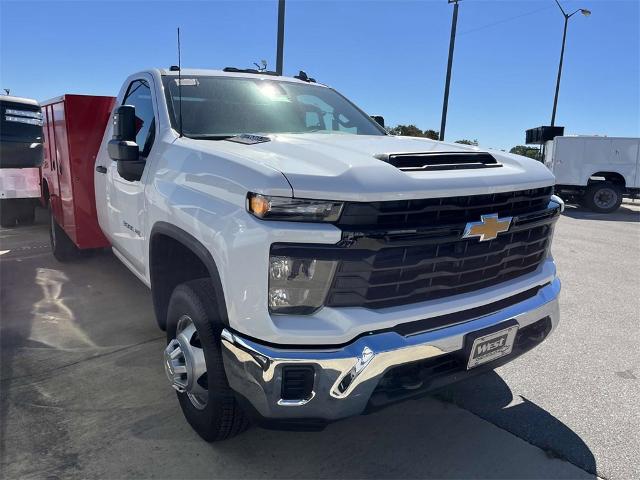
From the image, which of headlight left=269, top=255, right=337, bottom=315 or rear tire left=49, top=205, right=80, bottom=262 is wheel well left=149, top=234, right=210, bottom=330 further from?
rear tire left=49, top=205, right=80, bottom=262

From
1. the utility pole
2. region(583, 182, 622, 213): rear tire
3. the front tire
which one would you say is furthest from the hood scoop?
region(583, 182, 622, 213): rear tire

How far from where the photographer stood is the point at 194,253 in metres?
2.47

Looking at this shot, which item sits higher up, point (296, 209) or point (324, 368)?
point (296, 209)

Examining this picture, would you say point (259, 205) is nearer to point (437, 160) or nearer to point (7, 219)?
point (437, 160)

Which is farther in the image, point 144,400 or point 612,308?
point 612,308

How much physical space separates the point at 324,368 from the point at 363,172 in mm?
778

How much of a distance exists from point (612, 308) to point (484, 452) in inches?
124

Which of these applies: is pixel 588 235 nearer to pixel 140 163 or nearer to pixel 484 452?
pixel 484 452

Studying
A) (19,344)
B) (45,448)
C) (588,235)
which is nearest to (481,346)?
(45,448)

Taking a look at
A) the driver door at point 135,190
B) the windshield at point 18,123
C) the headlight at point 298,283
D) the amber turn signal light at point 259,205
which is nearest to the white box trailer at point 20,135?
the windshield at point 18,123

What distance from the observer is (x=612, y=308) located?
5031mm

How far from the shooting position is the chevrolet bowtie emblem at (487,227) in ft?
7.31

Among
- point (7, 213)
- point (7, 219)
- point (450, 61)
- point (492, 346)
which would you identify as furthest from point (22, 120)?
point (450, 61)

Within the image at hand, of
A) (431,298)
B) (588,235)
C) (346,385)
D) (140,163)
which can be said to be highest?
(140,163)
